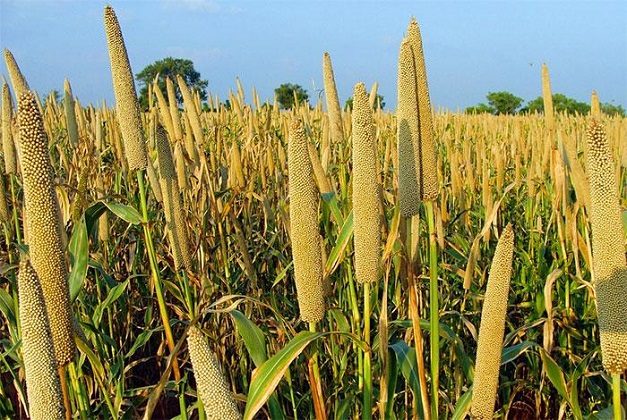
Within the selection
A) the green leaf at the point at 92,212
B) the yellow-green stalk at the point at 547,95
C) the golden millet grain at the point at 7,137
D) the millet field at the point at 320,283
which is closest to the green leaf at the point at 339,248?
the millet field at the point at 320,283

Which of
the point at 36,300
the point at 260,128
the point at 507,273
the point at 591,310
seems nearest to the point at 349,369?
the point at 591,310

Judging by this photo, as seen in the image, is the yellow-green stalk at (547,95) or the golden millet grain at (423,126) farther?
the yellow-green stalk at (547,95)

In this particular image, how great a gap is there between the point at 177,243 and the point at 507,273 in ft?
3.92

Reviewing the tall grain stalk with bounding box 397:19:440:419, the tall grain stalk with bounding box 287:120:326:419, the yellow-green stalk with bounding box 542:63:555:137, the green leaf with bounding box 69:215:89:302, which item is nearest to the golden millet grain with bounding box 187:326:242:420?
the tall grain stalk with bounding box 287:120:326:419

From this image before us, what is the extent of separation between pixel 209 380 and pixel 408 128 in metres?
0.91

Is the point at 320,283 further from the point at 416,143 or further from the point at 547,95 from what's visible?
the point at 547,95

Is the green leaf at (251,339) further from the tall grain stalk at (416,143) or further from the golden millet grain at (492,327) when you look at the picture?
the golden millet grain at (492,327)

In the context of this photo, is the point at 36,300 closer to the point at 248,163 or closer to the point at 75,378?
the point at 75,378

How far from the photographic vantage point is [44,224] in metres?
1.29

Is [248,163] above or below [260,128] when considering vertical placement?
below

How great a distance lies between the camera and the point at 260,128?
608 centimetres

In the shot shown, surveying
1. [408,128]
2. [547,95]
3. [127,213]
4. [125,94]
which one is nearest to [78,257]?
[127,213]

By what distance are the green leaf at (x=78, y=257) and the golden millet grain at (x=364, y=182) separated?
82 centimetres

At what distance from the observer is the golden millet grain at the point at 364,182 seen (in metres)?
1.53
